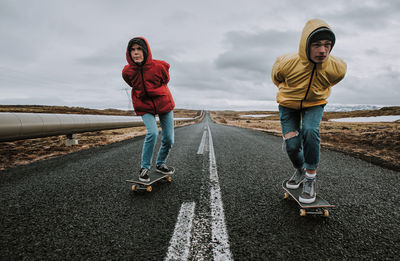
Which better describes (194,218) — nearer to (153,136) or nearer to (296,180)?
(153,136)

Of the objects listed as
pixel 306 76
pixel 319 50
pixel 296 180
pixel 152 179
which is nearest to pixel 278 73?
pixel 306 76

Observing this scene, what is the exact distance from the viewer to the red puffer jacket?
2.67 metres

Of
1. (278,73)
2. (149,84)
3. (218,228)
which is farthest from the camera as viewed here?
(149,84)

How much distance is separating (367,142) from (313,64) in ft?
23.5

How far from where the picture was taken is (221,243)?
1508 millimetres

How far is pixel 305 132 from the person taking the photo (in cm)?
214

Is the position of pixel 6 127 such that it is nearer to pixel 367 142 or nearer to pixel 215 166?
pixel 215 166

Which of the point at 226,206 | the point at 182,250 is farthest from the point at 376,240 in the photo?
the point at 182,250

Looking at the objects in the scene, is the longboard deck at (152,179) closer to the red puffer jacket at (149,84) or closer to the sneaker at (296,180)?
the red puffer jacket at (149,84)

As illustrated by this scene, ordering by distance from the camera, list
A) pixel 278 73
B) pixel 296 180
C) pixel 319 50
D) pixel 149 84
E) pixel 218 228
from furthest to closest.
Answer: pixel 149 84, pixel 296 180, pixel 278 73, pixel 319 50, pixel 218 228

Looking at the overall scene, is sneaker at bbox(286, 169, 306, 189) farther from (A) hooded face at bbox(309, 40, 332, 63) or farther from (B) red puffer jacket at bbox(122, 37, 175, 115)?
(B) red puffer jacket at bbox(122, 37, 175, 115)

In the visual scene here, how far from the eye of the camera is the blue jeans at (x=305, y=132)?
6.94 feet

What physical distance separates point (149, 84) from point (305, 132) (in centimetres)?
214

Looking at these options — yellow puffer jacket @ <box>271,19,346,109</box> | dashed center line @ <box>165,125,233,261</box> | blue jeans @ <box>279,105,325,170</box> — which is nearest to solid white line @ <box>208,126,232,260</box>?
dashed center line @ <box>165,125,233,261</box>
